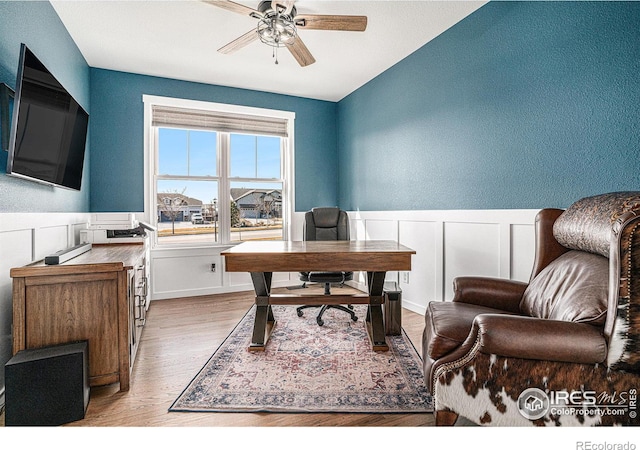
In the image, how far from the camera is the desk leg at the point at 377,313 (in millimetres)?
2441

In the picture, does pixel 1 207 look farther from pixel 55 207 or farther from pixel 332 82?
pixel 332 82

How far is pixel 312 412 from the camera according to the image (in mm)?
1663

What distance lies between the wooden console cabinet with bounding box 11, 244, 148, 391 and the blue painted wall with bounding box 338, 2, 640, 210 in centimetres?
276

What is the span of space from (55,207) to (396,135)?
3373 mm

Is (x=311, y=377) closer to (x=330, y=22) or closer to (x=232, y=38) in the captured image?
(x=330, y=22)

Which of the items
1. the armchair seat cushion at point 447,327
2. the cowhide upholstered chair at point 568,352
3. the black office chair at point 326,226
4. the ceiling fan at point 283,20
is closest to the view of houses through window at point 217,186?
the black office chair at point 326,226

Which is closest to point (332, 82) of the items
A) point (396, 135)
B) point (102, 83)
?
point (396, 135)

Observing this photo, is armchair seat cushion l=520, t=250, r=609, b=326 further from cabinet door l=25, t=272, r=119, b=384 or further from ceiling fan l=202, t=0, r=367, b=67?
cabinet door l=25, t=272, r=119, b=384

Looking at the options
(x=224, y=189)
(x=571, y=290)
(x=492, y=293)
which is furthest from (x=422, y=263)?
(x=224, y=189)

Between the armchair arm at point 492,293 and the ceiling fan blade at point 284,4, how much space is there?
211 cm

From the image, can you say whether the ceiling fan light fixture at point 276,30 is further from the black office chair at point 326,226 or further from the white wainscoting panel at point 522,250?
the white wainscoting panel at point 522,250

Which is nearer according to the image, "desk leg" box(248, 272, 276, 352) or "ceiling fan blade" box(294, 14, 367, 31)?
"ceiling fan blade" box(294, 14, 367, 31)

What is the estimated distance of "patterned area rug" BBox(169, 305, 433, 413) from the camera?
173 cm

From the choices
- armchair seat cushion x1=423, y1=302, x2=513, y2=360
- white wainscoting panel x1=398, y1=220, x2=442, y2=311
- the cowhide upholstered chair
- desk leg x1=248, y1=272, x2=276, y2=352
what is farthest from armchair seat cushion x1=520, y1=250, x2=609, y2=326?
desk leg x1=248, y1=272, x2=276, y2=352
